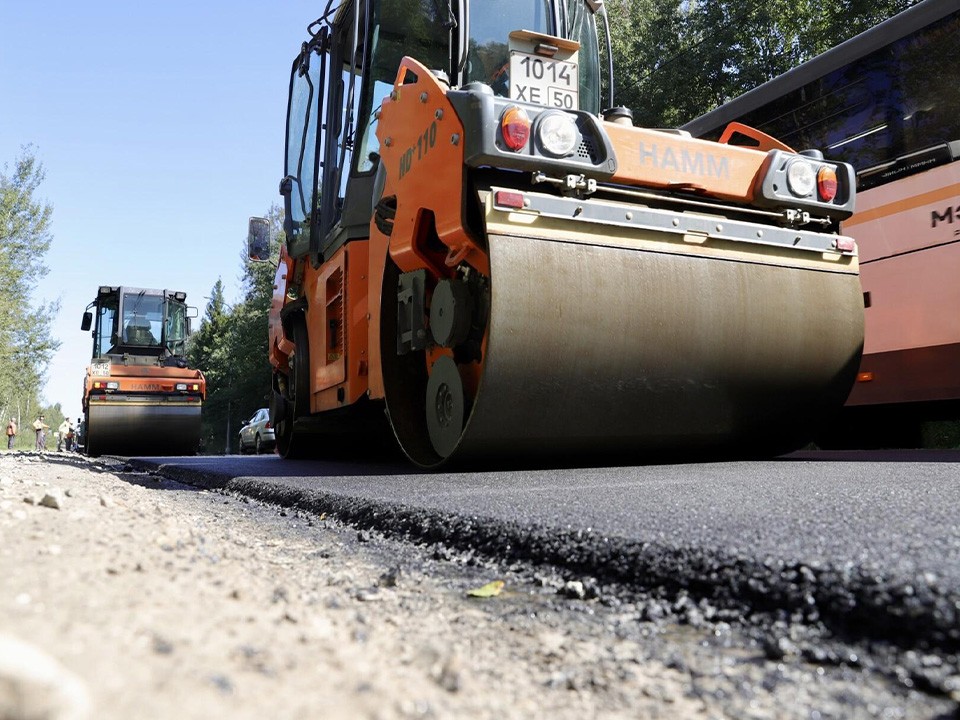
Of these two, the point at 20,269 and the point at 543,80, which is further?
the point at 20,269

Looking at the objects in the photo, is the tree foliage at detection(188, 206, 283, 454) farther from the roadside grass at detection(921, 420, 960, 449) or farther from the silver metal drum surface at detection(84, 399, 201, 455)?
the roadside grass at detection(921, 420, 960, 449)

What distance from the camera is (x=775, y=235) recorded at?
382 cm

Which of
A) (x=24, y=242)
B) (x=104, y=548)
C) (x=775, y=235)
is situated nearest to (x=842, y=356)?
(x=775, y=235)

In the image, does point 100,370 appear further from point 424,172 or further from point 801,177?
point 801,177

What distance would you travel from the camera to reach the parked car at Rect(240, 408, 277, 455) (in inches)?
806

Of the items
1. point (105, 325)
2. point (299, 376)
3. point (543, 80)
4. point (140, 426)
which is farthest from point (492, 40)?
point (105, 325)

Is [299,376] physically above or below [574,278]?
below

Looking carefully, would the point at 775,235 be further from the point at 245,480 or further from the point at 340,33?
the point at 340,33

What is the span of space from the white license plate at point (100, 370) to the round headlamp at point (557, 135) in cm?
1176

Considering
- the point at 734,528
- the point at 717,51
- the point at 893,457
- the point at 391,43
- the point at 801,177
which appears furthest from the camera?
the point at 717,51

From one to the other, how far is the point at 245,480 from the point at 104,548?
2.60 meters

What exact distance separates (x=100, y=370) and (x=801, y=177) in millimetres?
12133

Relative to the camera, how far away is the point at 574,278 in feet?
11.0

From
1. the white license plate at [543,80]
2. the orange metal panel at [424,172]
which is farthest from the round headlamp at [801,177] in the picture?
the orange metal panel at [424,172]
